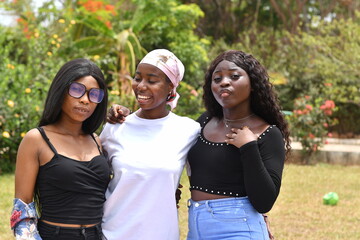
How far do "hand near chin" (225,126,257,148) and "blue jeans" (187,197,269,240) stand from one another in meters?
0.28

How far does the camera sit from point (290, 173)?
10.1 metres

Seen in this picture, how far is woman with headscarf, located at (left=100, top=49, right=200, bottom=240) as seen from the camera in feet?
8.51

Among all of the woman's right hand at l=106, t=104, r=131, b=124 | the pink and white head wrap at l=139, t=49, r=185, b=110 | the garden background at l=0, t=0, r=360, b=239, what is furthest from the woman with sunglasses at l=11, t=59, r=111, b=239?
the garden background at l=0, t=0, r=360, b=239

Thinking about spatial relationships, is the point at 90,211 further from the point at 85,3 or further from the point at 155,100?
the point at 85,3

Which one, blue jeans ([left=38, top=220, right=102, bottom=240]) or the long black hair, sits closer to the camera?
blue jeans ([left=38, top=220, right=102, bottom=240])

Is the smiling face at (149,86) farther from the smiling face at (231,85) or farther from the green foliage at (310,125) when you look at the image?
the green foliage at (310,125)

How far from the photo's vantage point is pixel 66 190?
2.44 meters

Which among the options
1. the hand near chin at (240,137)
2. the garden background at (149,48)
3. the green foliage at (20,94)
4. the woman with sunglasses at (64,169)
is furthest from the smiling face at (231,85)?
the green foliage at (20,94)

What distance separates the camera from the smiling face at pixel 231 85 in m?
2.60

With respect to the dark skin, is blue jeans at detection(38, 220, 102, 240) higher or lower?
lower

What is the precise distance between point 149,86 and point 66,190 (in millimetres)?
659

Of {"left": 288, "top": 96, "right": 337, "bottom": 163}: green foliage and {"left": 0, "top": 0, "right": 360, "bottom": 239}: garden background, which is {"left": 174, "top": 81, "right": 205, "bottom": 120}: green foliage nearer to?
{"left": 0, "top": 0, "right": 360, "bottom": 239}: garden background

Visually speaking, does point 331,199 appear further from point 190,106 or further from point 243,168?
point 243,168

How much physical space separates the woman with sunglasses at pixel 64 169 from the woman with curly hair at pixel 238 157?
0.49 meters
